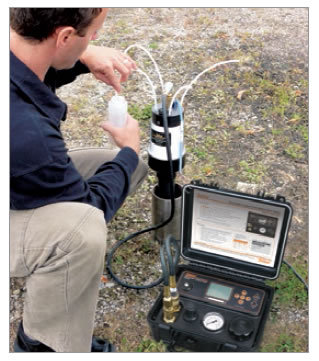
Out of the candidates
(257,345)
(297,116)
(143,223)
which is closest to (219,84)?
(297,116)

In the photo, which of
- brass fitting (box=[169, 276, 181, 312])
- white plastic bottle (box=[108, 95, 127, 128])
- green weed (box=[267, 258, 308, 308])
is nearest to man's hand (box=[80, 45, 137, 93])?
white plastic bottle (box=[108, 95, 127, 128])

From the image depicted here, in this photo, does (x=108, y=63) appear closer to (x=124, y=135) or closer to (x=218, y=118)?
(x=124, y=135)

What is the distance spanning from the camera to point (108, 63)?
2.51 m

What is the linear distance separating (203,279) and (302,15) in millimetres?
3302

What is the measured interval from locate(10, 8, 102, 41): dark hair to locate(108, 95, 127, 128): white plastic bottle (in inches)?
17.4

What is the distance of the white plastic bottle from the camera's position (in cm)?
231

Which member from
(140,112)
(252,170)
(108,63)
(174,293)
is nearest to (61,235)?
(174,293)

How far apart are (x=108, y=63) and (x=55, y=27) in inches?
24.4

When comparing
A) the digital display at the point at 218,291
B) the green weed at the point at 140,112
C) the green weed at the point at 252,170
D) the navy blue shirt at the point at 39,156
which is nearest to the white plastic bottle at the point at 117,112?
the navy blue shirt at the point at 39,156

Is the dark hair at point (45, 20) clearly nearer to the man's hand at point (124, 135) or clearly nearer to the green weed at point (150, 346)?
the man's hand at point (124, 135)

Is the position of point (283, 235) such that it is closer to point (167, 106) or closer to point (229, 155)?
point (167, 106)

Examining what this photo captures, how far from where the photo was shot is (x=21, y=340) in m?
2.23

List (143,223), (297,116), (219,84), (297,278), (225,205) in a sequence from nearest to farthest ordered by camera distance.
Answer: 1. (225,205)
2. (297,278)
3. (143,223)
4. (297,116)
5. (219,84)

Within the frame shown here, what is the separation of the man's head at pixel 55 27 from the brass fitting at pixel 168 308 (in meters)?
1.03
